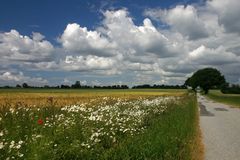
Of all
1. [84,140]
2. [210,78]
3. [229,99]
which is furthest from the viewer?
[210,78]

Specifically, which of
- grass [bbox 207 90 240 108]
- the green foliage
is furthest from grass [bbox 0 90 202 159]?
the green foliage

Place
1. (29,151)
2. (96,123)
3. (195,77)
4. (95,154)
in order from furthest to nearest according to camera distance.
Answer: (195,77) → (96,123) → (95,154) → (29,151)

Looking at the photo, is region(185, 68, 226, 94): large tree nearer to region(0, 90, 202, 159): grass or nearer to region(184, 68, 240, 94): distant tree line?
region(184, 68, 240, 94): distant tree line

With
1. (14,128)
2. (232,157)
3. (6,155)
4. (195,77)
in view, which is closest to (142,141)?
(232,157)

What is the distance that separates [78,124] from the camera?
29.6 feet

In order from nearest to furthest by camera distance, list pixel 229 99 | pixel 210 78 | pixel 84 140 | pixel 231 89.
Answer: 1. pixel 84 140
2. pixel 229 99
3. pixel 210 78
4. pixel 231 89

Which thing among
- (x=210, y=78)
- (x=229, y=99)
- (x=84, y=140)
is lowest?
(x=84, y=140)

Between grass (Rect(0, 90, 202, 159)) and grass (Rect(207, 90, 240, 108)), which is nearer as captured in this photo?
grass (Rect(0, 90, 202, 159))

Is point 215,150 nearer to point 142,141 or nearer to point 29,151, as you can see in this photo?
point 142,141

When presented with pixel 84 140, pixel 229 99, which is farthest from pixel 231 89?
pixel 84 140

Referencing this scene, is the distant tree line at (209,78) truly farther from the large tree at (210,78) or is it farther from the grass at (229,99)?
the grass at (229,99)

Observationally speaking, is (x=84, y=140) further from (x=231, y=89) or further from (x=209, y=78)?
(x=231, y=89)

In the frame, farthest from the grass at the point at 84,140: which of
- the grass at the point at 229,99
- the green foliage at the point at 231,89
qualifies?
the green foliage at the point at 231,89

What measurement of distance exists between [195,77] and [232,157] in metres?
98.0
